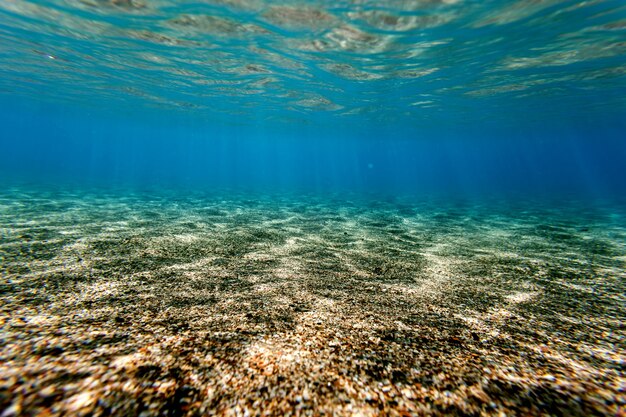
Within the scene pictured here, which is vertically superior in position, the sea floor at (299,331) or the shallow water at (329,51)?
the shallow water at (329,51)

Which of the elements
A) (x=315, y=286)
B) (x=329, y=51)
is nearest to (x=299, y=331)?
(x=315, y=286)

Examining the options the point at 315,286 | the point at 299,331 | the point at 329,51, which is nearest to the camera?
the point at 299,331

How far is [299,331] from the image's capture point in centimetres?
292

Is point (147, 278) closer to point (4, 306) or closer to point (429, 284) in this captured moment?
point (4, 306)

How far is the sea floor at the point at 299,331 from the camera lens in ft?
6.49

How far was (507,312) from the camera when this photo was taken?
358 cm

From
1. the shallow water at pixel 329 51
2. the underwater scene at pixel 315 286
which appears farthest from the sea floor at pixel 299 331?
the shallow water at pixel 329 51

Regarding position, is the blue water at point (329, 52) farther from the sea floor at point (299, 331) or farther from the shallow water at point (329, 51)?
the sea floor at point (299, 331)

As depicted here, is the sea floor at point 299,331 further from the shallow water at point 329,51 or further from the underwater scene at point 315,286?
the shallow water at point 329,51

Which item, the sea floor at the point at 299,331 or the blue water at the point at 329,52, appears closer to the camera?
the sea floor at the point at 299,331

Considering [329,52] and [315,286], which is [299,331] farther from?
[329,52]

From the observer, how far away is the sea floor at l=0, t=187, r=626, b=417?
1978 mm

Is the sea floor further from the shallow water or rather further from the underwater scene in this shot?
the shallow water

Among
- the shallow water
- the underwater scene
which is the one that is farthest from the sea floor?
the shallow water
